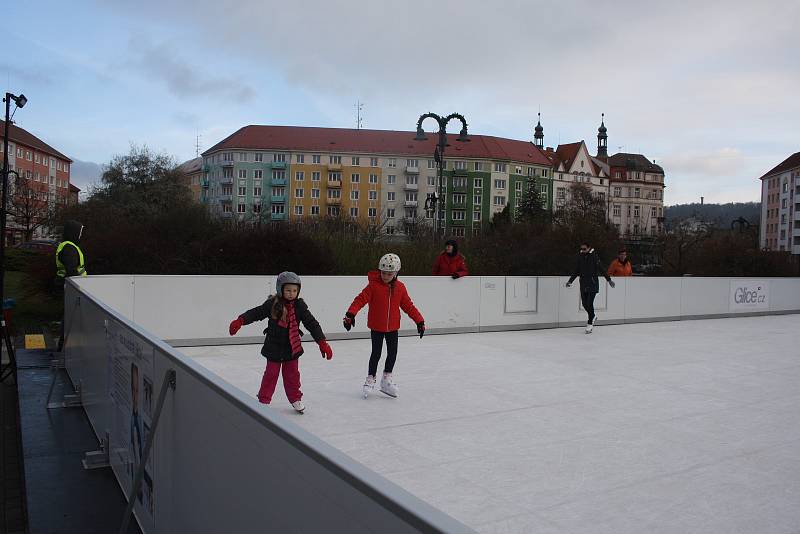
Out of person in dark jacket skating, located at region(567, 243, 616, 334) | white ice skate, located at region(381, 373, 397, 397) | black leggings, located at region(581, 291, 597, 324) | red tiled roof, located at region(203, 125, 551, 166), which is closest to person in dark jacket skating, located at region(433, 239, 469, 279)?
person in dark jacket skating, located at region(567, 243, 616, 334)

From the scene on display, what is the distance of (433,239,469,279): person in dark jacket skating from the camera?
13.8 m

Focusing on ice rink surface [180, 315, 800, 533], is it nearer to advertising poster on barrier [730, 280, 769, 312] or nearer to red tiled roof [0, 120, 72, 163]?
advertising poster on barrier [730, 280, 769, 312]

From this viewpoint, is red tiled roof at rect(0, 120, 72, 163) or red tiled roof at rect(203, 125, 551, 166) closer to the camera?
red tiled roof at rect(0, 120, 72, 163)

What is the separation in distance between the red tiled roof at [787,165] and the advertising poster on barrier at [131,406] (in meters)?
122

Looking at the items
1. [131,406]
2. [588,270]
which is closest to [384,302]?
[131,406]

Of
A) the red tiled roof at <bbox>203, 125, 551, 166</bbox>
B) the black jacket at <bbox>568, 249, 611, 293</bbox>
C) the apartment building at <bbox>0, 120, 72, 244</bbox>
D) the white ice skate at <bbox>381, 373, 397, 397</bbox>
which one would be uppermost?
the red tiled roof at <bbox>203, 125, 551, 166</bbox>

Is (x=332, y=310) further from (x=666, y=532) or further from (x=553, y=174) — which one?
(x=553, y=174)

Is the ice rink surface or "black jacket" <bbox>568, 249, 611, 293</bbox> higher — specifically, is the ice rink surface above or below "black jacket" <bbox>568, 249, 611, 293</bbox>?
below

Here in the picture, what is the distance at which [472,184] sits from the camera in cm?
10156

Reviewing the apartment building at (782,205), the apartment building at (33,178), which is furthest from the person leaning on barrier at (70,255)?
the apartment building at (782,205)

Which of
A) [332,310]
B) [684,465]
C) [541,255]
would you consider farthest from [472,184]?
[684,465]

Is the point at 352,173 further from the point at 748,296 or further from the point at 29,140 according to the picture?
the point at 748,296

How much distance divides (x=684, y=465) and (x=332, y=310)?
309 inches

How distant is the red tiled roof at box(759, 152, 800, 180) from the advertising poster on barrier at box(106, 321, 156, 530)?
122109mm
